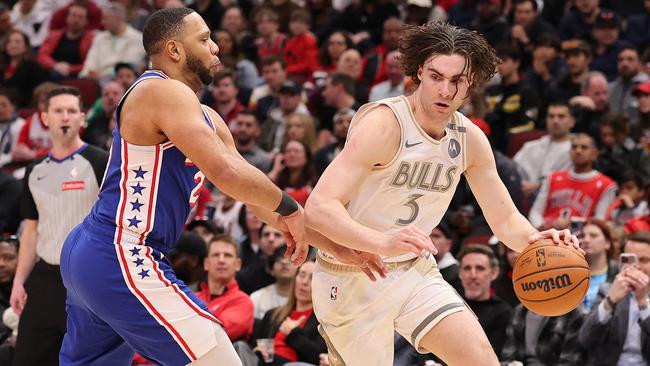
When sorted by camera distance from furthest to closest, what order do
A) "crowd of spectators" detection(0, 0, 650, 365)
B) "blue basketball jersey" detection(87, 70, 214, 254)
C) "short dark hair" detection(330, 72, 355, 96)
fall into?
1. "short dark hair" detection(330, 72, 355, 96)
2. "crowd of spectators" detection(0, 0, 650, 365)
3. "blue basketball jersey" detection(87, 70, 214, 254)

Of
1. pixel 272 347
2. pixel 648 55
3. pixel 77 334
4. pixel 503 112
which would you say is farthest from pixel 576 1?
pixel 77 334

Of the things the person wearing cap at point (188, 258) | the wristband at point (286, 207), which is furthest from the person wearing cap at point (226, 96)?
the wristband at point (286, 207)

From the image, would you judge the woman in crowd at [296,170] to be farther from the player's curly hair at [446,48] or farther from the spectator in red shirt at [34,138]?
the player's curly hair at [446,48]

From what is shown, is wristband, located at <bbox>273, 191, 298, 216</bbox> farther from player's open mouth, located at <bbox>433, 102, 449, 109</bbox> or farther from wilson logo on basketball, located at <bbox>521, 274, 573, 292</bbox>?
wilson logo on basketball, located at <bbox>521, 274, 573, 292</bbox>

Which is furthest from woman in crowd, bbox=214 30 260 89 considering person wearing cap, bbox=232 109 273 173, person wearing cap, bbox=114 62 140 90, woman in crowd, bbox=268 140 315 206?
woman in crowd, bbox=268 140 315 206

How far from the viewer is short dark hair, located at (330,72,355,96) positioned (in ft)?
42.1

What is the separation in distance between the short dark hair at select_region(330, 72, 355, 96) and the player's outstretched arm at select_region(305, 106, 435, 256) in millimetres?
7353

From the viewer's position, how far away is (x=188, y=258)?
9.45 m

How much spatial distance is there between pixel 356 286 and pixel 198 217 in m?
6.05

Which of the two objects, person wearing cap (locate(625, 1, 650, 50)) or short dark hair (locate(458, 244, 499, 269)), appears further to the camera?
person wearing cap (locate(625, 1, 650, 50))

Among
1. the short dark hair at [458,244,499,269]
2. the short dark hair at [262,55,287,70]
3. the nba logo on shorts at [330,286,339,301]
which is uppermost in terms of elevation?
the nba logo on shorts at [330,286,339,301]

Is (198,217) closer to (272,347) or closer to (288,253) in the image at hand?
(272,347)

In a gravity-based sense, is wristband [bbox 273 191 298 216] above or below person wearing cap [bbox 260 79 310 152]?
above

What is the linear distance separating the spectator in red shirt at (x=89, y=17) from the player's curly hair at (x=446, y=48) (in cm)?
1150
